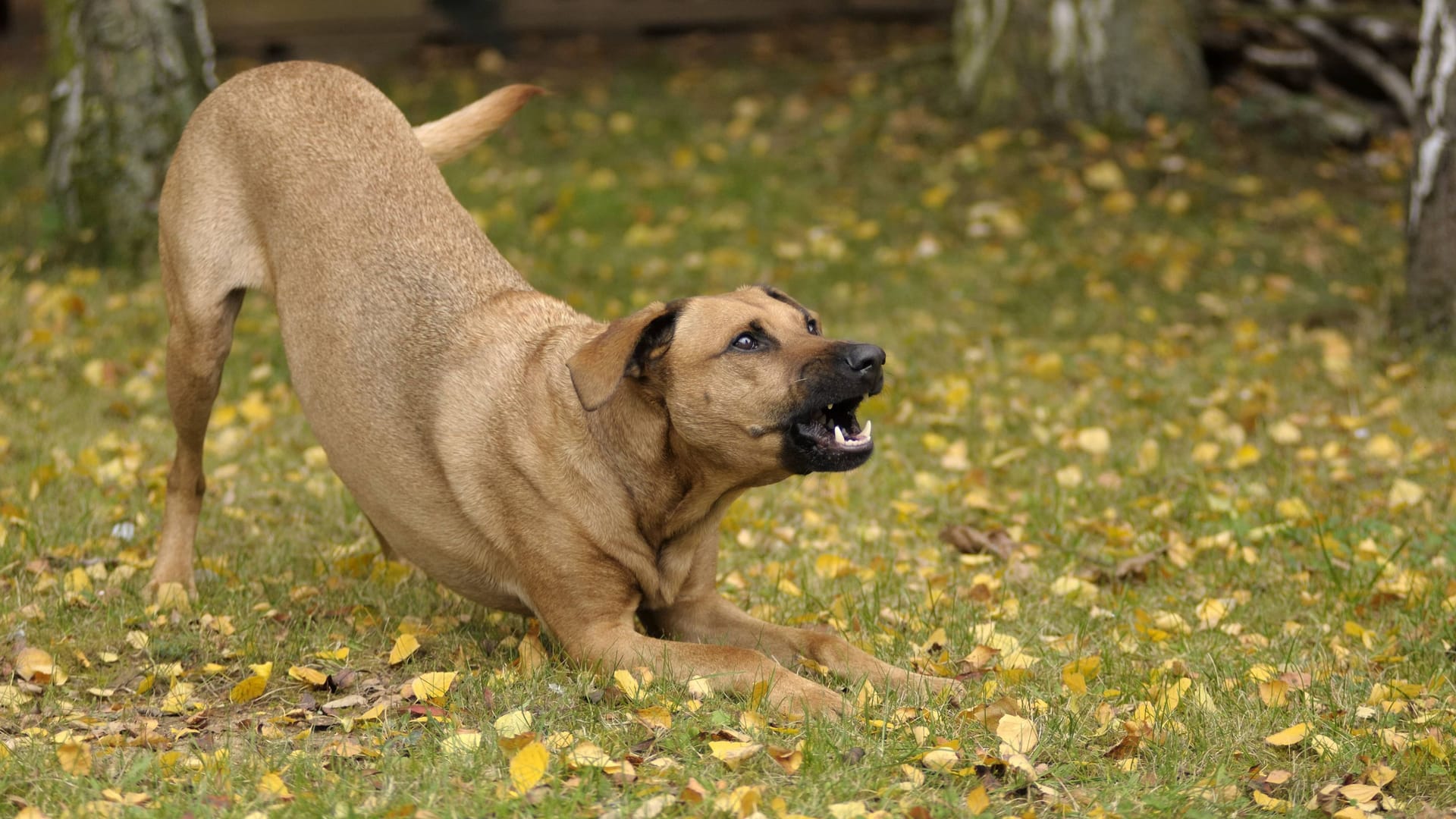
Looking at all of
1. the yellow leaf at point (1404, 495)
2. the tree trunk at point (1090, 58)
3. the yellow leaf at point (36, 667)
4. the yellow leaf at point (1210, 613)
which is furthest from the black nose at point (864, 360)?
the tree trunk at point (1090, 58)

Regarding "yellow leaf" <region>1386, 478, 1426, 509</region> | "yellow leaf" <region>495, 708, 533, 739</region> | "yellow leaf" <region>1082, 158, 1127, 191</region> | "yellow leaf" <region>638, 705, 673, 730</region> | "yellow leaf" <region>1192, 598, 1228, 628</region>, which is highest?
"yellow leaf" <region>495, 708, 533, 739</region>

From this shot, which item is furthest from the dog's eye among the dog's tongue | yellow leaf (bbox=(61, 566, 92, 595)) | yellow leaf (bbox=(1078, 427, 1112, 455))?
yellow leaf (bbox=(1078, 427, 1112, 455))

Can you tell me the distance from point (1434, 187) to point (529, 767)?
18.6ft

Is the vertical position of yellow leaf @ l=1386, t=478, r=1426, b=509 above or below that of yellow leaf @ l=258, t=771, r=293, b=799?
below

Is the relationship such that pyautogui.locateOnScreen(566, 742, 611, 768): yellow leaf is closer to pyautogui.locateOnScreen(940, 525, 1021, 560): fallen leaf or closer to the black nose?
the black nose

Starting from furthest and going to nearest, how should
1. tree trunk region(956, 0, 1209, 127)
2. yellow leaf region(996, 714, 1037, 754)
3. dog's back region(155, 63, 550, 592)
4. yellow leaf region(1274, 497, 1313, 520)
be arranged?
tree trunk region(956, 0, 1209, 127), yellow leaf region(1274, 497, 1313, 520), dog's back region(155, 63, 550, 592), yellow leaf region(996, 714, 1037, 754)

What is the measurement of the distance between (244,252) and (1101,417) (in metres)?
3.89

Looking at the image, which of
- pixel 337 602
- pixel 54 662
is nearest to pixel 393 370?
pixel 337 602

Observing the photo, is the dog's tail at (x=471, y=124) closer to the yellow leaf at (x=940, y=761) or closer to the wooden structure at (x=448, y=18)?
the yellow leaf at (x=940, y=761)

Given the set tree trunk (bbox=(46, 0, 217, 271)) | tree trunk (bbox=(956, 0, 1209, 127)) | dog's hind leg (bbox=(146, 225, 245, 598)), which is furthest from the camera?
tree trunk (bbox=(956, 0, 1209, 127))

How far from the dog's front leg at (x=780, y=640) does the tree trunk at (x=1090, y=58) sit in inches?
283

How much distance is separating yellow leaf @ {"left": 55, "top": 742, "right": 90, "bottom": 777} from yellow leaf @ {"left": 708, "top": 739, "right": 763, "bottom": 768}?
1.38 metres

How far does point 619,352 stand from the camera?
3779mm

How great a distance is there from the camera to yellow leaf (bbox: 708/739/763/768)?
10.8ft
